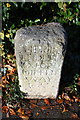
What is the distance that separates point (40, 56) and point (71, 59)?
5.34 feet

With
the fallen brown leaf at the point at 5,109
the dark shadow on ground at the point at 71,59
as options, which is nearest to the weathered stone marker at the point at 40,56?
the fallen brown leaf at the point at 5,109

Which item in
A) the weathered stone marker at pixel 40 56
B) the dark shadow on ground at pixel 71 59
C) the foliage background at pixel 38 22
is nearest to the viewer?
the weathered stone marker at pixel 40 56

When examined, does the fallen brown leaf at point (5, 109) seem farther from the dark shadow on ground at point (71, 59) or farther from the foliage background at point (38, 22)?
the dark shadow on ground at point (71, 59)

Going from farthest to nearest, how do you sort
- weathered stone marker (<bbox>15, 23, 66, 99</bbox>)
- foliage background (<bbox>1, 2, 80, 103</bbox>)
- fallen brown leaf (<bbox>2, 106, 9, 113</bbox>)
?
foliage background (<bbox>1, 2, 80, 103</bbox>) → fallen brown leaf (<bbox>2, 106, 9, 113</bbox>) → weathered stone marker (<bbox>15, 23, 66, 99</bbox>)

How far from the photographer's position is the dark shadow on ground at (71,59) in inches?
168

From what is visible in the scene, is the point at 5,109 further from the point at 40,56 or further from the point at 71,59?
the point at 71,59

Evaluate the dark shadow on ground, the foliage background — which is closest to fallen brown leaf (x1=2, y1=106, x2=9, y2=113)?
the foliage background

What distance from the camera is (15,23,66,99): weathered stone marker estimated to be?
10.3ft

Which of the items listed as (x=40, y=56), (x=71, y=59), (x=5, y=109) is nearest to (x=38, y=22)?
(x=71, y=59)

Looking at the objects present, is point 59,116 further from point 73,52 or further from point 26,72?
point 73,52

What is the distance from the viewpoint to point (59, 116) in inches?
144

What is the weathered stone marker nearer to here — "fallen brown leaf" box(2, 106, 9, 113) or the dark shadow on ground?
"fallen brown leaf" box(2, 106, 9, 113)

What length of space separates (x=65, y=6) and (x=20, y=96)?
6.16 feet

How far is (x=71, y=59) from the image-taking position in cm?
477
